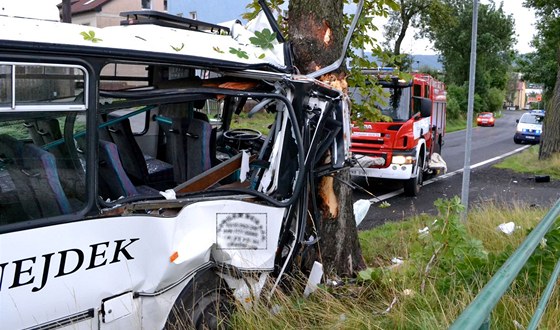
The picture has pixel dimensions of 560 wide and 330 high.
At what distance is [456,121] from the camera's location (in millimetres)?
46625

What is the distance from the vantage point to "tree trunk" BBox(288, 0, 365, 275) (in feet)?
17.3

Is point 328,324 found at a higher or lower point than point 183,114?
lower

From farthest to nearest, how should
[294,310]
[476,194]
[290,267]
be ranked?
[476,194] → [290,267] → [294,310]

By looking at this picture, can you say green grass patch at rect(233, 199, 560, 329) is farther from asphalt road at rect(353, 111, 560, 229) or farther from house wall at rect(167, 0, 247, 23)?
house wall at rect(167, 0, 247, 23)

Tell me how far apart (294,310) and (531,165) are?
14.6 metres

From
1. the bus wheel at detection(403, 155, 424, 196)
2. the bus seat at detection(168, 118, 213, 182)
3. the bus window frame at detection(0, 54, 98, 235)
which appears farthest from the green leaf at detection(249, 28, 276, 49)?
the bus wheel at detection(403, 155, 424, 196)

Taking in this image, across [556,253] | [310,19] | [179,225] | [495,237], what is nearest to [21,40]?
[179,225]

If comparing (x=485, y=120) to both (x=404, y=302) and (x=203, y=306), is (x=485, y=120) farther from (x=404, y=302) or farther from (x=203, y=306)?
(x=203, y=306)

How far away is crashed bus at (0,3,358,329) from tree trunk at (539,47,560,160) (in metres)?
14.3

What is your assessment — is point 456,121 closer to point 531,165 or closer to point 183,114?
point 531,165

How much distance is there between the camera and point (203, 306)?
12.6 ft

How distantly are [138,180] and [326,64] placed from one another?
200 cm

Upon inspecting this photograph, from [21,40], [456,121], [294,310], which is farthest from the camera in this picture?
[456,121]

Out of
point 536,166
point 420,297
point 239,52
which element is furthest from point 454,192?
point 239,52
